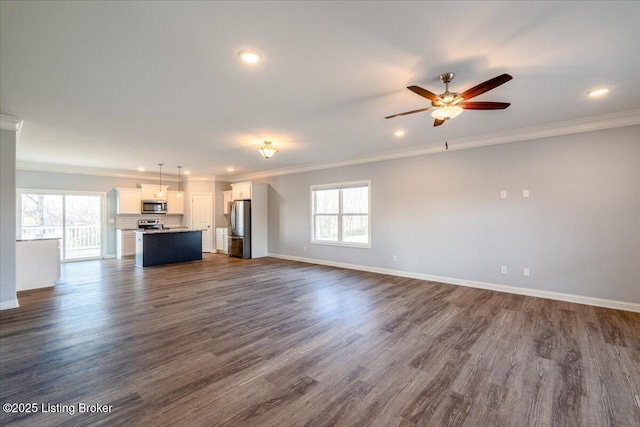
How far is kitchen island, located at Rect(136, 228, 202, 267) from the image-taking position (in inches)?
277

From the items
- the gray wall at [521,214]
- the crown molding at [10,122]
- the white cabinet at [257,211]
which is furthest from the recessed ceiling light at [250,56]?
the white cabinet at [257,211]

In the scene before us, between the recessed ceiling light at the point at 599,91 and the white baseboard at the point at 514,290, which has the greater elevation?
the recessed ceiling light at the point at 599,91

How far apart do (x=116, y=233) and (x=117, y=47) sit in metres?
8.13

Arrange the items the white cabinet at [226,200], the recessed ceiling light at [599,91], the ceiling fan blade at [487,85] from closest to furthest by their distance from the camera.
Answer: the ceiling fan blade at [487,85], the recessed ceiling light at [599,91], the white cabinet at [226,200]

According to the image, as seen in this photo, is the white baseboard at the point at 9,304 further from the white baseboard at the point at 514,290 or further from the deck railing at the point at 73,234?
the white baseboard at the point at 514,290

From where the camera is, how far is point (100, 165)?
24.9 ft

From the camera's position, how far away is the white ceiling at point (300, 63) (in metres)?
1.88

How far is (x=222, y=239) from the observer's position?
380 inches

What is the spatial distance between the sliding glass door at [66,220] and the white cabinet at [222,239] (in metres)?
3.33

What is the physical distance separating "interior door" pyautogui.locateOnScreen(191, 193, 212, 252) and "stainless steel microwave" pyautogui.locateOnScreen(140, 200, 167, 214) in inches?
35.0

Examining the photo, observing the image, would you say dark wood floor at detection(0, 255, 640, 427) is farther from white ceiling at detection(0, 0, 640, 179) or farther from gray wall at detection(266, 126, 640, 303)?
white ceiling at detection(0, 0, 640, 179)

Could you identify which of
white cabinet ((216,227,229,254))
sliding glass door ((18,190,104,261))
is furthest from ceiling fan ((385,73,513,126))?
sliding glass door ((18,190,104,261))

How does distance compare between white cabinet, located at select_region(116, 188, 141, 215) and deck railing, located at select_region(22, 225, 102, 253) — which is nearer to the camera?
deck railing, located at select_region(22, 225, 102, 253)

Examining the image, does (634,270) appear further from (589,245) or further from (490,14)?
(490,14)
